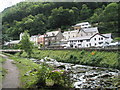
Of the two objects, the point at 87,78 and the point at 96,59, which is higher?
the point at 96,59

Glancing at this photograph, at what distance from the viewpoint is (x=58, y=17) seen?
71188mm

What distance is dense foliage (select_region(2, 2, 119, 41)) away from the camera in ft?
156

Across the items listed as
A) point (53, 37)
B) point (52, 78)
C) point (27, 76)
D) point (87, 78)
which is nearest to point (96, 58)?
point (87, 78)

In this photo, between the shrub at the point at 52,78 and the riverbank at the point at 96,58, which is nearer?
the shrub at the point at 52,78

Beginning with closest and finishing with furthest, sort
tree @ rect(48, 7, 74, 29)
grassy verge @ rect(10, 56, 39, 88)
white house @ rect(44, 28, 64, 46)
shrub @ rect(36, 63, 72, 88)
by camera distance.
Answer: shrub @ rect(36, 63, 72, 88) < grassy verge @ rect(10, 56, 39, 88) < white house @ rect(44, 28, 64, 46) < tree @ rect(48, 7, 74, 29)

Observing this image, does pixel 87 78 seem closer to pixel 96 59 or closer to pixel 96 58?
pixel 96 59

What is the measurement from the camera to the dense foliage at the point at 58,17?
156 feet

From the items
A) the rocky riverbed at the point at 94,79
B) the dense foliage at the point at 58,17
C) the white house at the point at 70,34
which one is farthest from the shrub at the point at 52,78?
the white house at the point at 70,34

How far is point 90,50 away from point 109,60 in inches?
246

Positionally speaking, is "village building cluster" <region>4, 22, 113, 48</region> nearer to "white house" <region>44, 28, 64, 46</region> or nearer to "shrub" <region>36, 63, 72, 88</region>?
"white house" <region>44, 28, 64, 46</region>

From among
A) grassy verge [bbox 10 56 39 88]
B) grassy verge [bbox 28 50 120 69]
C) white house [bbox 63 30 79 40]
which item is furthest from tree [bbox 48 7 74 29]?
grassy verge [bbox 10 56 39 88]

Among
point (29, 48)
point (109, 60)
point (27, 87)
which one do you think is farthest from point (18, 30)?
point (27, 87)

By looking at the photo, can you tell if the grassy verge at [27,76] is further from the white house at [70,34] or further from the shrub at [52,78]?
the white house at [70,34]

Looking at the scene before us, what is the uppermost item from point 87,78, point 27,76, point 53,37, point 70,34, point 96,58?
point 70,34
